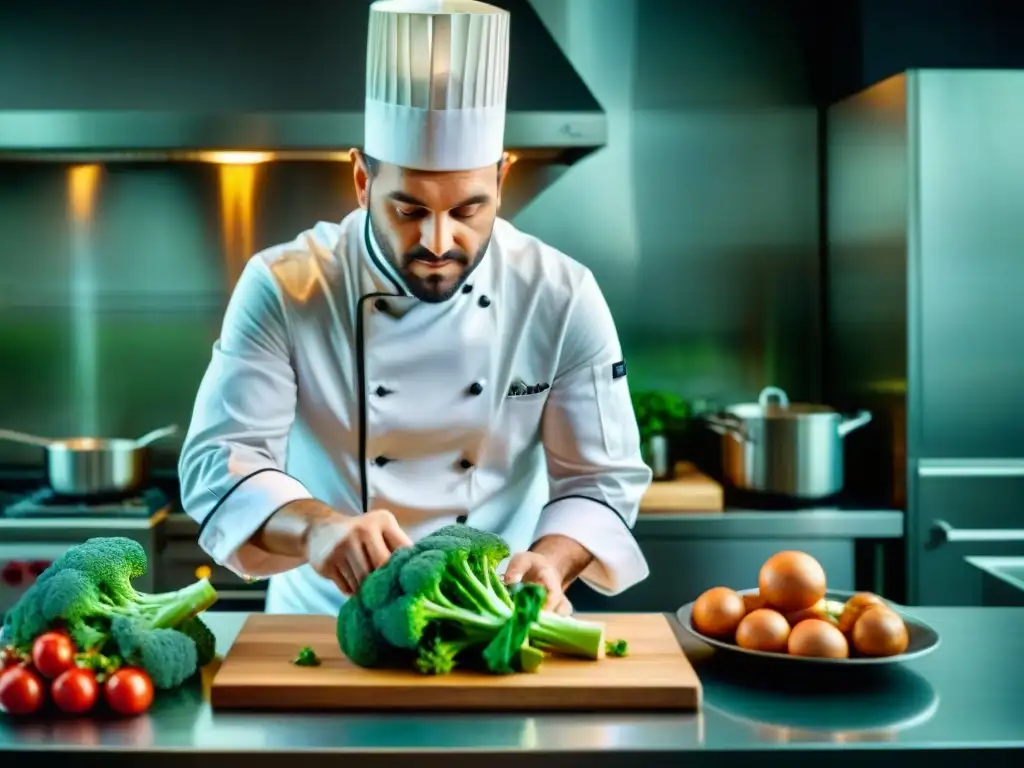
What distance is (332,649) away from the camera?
5.29 ft

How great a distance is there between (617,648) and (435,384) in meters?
0.71

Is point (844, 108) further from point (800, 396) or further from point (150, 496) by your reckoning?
point (150, 496)

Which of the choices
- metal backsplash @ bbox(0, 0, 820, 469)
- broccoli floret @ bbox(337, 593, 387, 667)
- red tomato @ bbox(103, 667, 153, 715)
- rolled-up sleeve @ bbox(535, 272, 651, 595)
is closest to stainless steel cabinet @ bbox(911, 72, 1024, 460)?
metal backsplash @ bbox(0, 0, 820, 469)

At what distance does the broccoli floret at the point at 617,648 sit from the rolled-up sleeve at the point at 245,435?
54cm

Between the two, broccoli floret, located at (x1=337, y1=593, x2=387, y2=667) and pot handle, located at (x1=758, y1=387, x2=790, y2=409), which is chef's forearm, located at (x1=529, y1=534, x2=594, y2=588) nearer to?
broccoli floret, located at (x1=337, y1=593, x2=387, y2=667)

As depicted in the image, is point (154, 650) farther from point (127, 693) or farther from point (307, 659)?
point (307, 659)

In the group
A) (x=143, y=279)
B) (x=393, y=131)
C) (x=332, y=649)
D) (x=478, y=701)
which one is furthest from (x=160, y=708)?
(x=143, y=279)

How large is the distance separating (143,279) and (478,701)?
2758 mm

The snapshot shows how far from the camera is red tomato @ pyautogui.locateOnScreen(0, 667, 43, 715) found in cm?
142

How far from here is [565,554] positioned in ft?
6.39

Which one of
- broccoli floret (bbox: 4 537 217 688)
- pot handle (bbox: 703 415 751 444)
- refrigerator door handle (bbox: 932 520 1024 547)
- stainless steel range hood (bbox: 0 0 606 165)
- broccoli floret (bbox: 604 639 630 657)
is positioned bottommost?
refrigerator door handle (bbox: 932 520 1024 547)

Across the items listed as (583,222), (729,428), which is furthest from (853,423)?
(583,222)

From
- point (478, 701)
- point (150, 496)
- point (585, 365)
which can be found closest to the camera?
point (478, 701)

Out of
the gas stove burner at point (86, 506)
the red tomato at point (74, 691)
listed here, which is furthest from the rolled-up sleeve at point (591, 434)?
the gas stove burner at point (86, 506)
